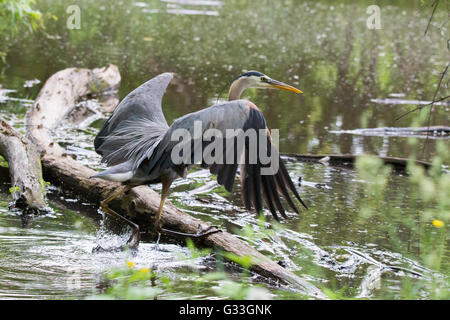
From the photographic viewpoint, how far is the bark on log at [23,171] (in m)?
5.90

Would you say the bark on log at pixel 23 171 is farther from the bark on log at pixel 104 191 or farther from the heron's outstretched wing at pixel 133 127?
the heron's outstretched wing at pixel 133 127

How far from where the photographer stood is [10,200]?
626 cm

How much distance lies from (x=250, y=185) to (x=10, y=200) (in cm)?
273

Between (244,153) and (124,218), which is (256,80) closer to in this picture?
(244,153)

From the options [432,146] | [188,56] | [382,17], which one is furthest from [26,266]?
[382,17]

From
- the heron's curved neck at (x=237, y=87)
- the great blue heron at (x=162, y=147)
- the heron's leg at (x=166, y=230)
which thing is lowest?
the heron's leg at (x=166, y=230)

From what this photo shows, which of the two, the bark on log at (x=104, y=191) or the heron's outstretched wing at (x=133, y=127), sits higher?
the heron's outstretched wing at (x=133, y=127)

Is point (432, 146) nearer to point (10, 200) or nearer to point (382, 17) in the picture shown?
point (10, 200)

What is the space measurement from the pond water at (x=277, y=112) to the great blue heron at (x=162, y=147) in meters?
0.49

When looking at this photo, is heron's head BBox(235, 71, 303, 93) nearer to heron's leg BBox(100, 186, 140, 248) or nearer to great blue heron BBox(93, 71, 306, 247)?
great blue heron BBox(93, 71, 306, 247)

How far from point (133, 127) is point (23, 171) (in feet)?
4.09

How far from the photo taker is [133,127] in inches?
224

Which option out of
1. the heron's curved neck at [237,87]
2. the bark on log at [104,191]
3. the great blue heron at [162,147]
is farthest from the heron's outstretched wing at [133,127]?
the heron's curved neck at [237,87]
